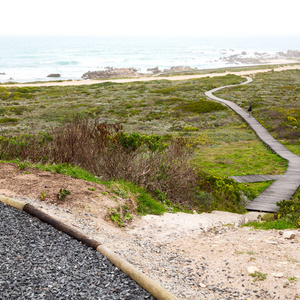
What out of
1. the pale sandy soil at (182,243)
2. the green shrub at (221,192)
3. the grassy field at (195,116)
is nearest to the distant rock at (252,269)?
the pale sandy soil at (182,243)

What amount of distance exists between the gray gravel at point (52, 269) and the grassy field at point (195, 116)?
961 cm

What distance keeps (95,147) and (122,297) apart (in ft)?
30.4

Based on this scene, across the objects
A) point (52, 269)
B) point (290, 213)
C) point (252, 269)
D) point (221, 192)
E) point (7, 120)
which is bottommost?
point (7, 120)

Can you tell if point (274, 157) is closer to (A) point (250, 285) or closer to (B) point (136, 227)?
(B) point (136, 227)

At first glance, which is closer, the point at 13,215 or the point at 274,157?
the point at 13,215

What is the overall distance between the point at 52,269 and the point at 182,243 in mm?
3627

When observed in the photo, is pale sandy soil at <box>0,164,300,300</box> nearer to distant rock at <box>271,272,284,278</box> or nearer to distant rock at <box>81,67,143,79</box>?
distant rock at <box>271,272,284,278</box>

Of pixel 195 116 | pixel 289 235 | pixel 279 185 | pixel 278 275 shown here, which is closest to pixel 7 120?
pixel 195 116

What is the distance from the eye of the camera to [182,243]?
8.59 metres

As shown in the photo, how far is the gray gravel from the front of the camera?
5.43 metres

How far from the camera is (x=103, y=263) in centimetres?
643

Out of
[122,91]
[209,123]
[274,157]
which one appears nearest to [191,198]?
[274,157]

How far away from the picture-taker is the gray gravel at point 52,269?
5.43m

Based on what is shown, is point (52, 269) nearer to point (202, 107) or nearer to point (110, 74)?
point (202, 107)
